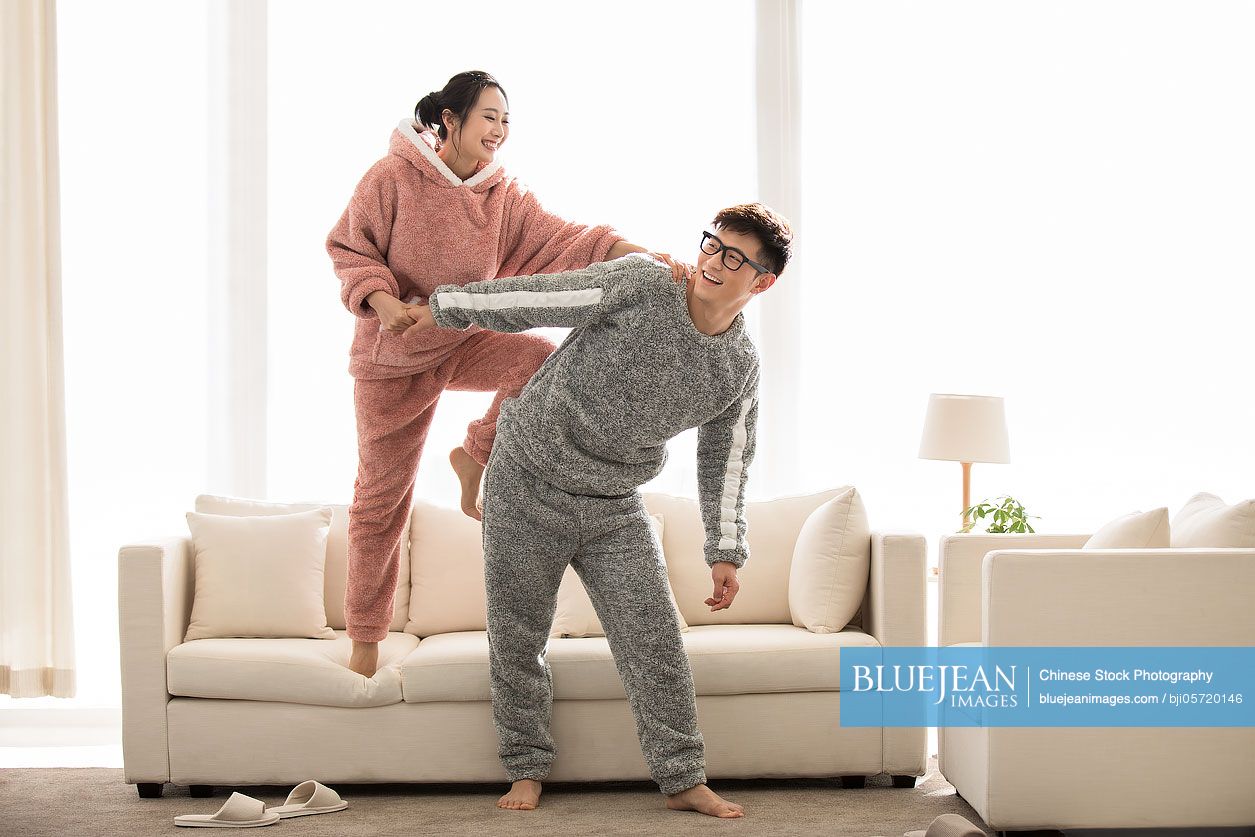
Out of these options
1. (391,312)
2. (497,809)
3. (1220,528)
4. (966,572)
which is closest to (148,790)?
(497,809)

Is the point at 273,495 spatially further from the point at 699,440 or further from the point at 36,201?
the point at 699,440

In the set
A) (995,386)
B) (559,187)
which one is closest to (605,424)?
(559,187)

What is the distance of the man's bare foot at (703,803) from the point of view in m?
2.88

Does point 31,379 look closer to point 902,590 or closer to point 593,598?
point 593,598

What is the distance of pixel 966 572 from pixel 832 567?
387 millimetres

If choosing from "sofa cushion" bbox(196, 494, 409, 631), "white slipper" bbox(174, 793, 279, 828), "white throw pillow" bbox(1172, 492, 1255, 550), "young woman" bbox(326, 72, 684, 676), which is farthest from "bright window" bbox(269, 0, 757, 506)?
"white throw pillow" bbox(1172, 492, 1255, 550)

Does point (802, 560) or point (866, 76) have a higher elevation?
point (866, 76)

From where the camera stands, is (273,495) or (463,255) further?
(273,495)

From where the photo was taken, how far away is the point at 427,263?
2582mm

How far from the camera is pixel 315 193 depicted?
13.9 feet

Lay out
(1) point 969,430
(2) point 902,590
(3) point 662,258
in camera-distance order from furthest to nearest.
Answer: (1) point 969,430 → (2) point 902,590 → (3) point 662,258

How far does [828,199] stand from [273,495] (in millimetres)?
2368

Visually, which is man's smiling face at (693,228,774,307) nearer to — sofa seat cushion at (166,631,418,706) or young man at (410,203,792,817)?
young man at (410,203,792,817)

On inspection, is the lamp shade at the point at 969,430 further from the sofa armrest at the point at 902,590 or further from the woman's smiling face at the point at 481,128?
the woman's smiling face at the point at 481,128
